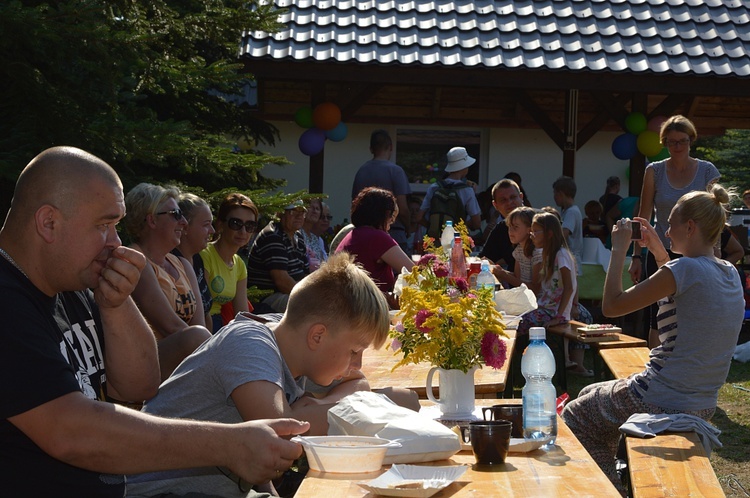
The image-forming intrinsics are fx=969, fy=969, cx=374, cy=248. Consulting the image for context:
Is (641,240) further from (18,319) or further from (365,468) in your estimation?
(18,319)

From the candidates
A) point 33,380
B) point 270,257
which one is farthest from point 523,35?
point 33,380

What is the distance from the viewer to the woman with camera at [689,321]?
423 cm

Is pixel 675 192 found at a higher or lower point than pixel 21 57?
lower

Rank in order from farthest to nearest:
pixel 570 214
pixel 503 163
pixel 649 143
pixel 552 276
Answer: pixel 503 163 → pixel 649 143 → pixel 570 214 → pixel 552 276

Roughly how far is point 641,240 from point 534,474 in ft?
9.28

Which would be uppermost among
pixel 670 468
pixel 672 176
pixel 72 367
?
pixel 672 176

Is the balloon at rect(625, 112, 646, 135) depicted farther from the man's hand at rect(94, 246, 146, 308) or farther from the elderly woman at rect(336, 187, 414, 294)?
the man's hand at rect(94, 246, 146, 308)

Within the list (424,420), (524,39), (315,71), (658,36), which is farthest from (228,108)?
(424,420)

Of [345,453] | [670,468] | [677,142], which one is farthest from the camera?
[677,142]

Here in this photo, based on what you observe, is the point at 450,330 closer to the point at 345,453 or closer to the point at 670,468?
the point at 345,453

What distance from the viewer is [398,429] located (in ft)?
8.35

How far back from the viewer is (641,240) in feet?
16.7

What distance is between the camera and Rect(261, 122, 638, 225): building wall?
47.1ft

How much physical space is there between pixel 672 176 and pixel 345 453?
17.9ft
